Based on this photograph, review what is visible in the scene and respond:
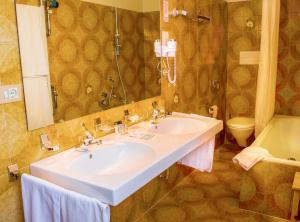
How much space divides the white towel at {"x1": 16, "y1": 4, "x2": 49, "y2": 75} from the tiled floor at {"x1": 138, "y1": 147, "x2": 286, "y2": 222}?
1646mm

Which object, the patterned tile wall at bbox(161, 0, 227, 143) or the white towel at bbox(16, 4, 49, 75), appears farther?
the patterned tile wall at bbox(161, 0, 227, 143)

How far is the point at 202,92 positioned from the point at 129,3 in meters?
1.72

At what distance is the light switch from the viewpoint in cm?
147

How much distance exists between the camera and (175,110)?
308cm

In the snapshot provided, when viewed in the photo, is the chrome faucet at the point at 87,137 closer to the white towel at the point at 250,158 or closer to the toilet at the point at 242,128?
the white towel at the point at 250,158

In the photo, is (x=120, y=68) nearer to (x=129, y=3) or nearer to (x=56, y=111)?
(x=129, y=3)

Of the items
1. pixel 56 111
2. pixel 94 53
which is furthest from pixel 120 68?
pixel 56 111

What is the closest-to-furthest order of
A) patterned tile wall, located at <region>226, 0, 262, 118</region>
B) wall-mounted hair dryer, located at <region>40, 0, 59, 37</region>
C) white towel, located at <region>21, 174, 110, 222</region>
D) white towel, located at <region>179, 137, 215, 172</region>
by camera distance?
white towel, located at <region>21, 174, 110, 222</region> → wall-mounted hair dryer, located at <region>40, 0, 59, 37</region> → white towel, located at <region>179, 137, 215, 172</region> → patterned tile wall, located at <region>226, 0, 262, 118</region>

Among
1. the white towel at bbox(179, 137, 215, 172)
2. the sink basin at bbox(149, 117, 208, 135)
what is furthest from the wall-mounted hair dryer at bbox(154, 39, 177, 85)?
the white towel at bbox(179, 137, 215, 172)

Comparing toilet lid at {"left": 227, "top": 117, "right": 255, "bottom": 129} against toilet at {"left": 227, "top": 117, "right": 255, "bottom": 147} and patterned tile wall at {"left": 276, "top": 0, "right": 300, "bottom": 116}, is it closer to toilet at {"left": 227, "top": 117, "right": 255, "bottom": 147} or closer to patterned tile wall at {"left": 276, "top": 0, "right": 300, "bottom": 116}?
toilet at {"left": 227, "top": 117, "right": 255, "bottom": 147}

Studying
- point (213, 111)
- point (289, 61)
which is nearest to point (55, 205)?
point (213, 111)

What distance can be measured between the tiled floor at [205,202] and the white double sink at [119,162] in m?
0.82

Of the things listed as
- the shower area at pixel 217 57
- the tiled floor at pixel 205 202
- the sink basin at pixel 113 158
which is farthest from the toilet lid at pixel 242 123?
the sink basin at pixel 113 158

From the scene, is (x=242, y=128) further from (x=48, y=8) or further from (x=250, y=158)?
(x=48, y=8)
